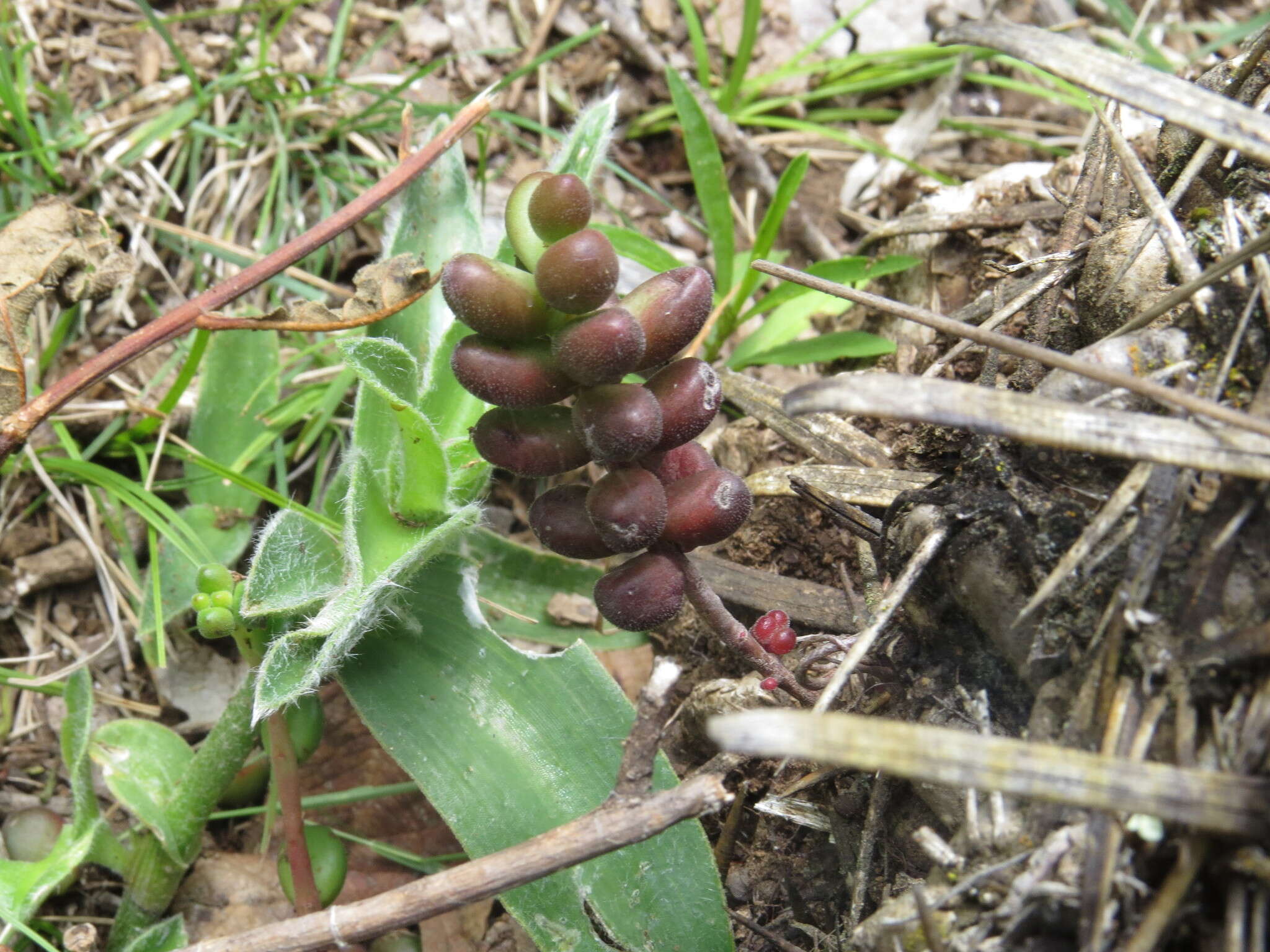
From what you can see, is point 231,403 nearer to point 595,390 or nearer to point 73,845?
point 73,845

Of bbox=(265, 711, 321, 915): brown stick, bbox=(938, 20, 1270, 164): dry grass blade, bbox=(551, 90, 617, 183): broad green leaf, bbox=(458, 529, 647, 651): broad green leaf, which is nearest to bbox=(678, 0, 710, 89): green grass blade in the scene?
bbox=(551, 90, 617, 183): broad green leaf

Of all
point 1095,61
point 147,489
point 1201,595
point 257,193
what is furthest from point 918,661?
point 257,193

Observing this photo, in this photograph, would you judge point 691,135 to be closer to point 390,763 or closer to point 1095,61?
point 1095,61

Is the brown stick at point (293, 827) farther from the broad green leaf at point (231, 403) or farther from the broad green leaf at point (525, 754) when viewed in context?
the broad green leaf at point (231, 403)

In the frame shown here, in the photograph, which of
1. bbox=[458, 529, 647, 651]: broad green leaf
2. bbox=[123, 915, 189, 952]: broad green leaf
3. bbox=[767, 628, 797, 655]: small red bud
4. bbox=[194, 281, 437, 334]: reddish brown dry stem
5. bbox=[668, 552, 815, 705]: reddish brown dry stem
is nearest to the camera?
bbox=[668, 552, 815, 705]: reddish brown dry stem

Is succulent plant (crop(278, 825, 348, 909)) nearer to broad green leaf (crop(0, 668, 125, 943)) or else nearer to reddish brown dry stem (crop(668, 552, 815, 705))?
broad green leaf (crop(0, 668, 125, 943))

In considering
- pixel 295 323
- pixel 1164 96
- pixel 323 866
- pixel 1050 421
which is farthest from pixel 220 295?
pixel 1164 96

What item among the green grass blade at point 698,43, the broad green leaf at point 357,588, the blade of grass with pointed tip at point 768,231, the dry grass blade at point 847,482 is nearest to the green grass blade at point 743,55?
the green grass blade at point 698,43
